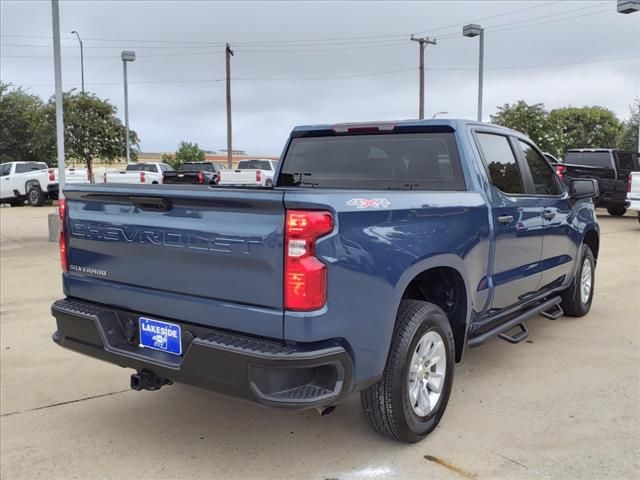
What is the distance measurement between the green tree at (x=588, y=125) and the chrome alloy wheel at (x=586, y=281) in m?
57.0

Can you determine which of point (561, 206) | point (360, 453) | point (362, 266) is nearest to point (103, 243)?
point (362, 266)

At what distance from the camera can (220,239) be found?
2.84 m

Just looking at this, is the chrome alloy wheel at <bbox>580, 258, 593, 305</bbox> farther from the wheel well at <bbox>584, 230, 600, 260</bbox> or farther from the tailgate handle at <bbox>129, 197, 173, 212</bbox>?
the tailgate handle at <bbox>129, 197, 173, 212</bbox>

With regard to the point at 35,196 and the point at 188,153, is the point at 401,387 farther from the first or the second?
the point at 188,153

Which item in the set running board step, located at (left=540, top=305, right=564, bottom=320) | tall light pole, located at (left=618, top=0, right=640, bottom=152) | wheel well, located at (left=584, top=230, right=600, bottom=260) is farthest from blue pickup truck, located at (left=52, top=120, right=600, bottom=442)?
tall light pole, located at (left=618, top=0, right=640, bottom=152)

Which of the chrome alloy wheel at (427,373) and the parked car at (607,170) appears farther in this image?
the parked car at (607,170)

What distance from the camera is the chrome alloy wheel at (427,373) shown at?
3365 mm

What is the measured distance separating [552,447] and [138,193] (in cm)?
269

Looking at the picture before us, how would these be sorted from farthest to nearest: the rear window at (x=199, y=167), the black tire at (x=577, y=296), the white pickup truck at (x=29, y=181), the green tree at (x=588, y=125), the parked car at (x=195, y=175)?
1. the green tree at (x=588, y=125)
2. the rear window at (x=199, y=167)
3. the white pickup truck at (x=29, y=181)
4. the parked car at (x=195, y=175)
5. the black tire at (x=577, y=296)

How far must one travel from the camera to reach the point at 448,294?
3865 millimetres

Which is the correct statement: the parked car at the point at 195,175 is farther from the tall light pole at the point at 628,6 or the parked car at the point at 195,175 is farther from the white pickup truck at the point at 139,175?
the tall light pole at the point at 628,6

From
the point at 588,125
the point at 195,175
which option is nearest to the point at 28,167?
the point at 195,175

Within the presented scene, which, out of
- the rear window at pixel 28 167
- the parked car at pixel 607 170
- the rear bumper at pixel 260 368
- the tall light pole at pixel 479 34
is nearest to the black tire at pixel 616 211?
the parked car at pixel 607 170

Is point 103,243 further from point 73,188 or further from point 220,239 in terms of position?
point 220,239
